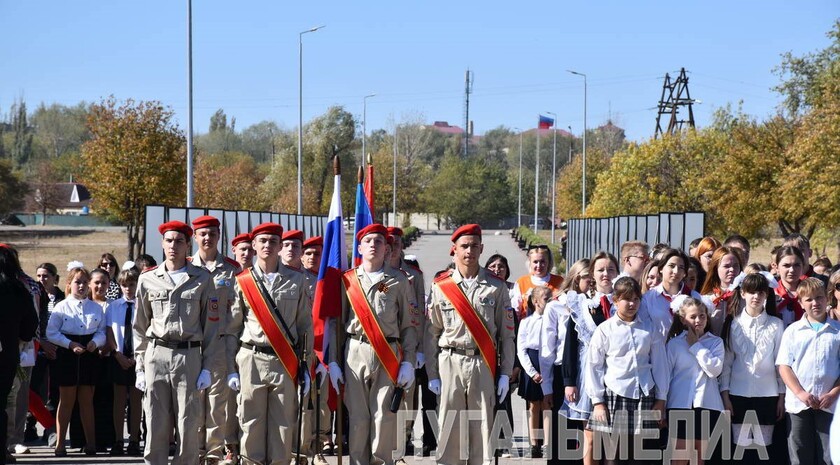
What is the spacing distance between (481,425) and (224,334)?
215 cm

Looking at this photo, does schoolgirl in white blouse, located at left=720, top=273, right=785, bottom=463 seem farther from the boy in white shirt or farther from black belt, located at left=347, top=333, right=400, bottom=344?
black belt, located at left=347, top=333, right=400, bottom=344

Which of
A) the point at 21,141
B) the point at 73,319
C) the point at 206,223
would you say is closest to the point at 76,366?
the point at 73,319

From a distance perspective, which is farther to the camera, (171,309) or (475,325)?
(475,325)

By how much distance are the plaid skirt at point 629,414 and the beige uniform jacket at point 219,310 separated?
118 inches

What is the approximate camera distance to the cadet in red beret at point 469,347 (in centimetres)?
841

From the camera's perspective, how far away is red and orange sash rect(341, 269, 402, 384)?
27.4 ft

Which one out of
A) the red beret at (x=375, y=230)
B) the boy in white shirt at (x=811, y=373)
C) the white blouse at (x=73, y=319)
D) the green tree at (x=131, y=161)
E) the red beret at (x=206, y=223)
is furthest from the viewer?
the green tree at (x=131, y=161)

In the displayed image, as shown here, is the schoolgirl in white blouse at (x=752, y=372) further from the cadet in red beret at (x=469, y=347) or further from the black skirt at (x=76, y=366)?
the black skirt at (x=76, y=366)

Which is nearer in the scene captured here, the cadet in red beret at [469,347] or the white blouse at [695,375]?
the white blouse at [695,375]

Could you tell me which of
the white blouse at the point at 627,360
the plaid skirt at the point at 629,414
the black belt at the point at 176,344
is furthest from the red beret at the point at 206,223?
the plaid skirt at the point at 629,414

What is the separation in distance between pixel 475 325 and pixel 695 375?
1710mm

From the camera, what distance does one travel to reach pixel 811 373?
7961 mm

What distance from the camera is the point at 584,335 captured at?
8195mm

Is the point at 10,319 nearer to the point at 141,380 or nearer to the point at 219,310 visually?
the point at 141,380
